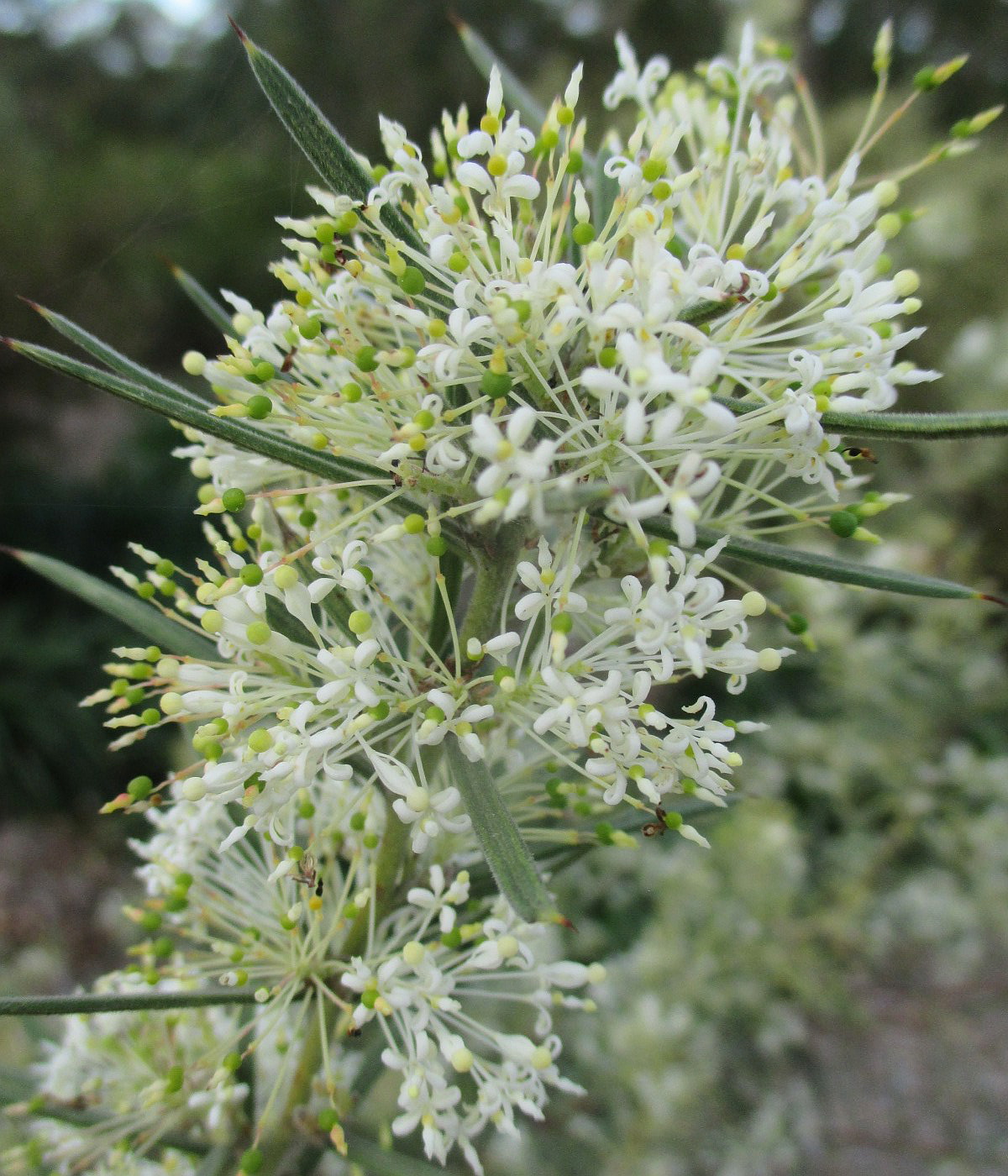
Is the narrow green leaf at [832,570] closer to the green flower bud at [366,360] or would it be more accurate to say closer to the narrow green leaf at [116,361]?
the green flower bud at [366,360]

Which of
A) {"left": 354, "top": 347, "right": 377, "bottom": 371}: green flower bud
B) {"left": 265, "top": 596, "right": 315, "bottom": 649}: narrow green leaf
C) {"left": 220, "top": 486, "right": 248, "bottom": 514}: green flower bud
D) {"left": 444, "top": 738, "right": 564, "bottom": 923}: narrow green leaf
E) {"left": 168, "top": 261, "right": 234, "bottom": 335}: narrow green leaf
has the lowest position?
{"left": 444, "top": 738, "right": 564, "bottom": 923}: narrow green leaf

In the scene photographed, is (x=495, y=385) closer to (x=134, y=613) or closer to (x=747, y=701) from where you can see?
(x=134, y=613)

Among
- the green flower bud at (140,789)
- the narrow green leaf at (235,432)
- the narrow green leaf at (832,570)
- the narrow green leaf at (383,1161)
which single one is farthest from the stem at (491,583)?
the narrow green leaf at (383,1161)

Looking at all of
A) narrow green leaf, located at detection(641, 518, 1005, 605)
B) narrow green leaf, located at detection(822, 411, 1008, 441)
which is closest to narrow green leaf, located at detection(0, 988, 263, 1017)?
narrow green leaf, located at detection(641, 518, 1005, 605)

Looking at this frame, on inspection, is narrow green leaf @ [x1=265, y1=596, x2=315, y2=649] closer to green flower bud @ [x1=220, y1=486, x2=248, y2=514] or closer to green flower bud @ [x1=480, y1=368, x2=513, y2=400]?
green flower bud @ [x1=220, y1=486, x2=248, y2=514]

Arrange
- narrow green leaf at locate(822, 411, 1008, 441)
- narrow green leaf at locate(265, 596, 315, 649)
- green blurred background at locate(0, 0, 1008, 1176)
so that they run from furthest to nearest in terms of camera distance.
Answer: green blurred background at locate(0, 0, 1008, 1176), narrow green leaf at locate(265, 596, 315, 649), narrow green leaf at locate(822, 411, 1008, 441)

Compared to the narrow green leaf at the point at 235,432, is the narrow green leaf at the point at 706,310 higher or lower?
lower

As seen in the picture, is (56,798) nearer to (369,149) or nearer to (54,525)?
(54,525)
